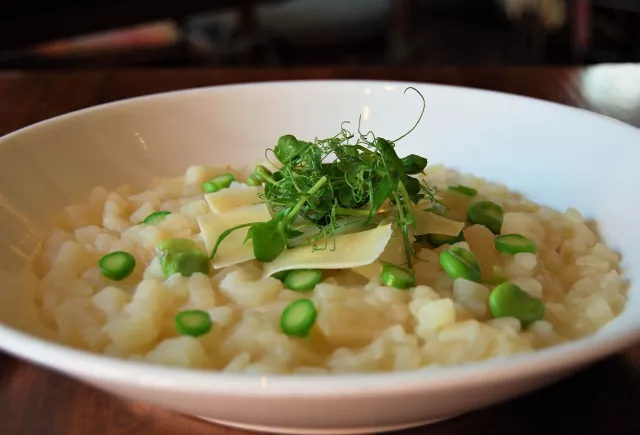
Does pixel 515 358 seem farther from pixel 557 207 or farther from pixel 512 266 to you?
pixel 557 207

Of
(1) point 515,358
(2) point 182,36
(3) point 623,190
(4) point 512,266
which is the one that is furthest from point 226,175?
(2) point 182,36

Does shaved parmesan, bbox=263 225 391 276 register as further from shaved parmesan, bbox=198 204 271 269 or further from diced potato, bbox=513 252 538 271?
diced potato, bbox=513 252 538 271

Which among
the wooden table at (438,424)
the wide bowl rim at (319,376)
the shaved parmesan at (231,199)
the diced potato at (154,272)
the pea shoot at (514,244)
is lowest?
the wooden table at (438,424)

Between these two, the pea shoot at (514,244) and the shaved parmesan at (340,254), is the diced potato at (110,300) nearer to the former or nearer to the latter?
the shaved parmesan at (340,254)

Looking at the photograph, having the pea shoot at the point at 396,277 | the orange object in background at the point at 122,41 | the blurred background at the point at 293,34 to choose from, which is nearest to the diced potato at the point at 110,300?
the pea shoot at the point at 396,277

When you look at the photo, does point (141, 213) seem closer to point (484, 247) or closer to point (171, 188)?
point (171, 188)

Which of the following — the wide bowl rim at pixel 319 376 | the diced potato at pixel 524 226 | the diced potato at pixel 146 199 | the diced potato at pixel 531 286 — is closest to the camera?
the wide bowl rim at pixel 319 376

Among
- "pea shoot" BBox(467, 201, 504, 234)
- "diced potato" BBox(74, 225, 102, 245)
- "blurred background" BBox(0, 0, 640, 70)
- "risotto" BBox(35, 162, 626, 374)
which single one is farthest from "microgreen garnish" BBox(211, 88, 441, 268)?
"blurred background" BBox(0, 0, 640, 70)

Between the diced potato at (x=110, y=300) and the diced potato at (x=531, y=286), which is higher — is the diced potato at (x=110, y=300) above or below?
above
